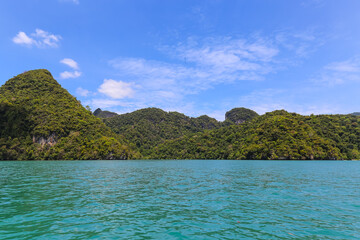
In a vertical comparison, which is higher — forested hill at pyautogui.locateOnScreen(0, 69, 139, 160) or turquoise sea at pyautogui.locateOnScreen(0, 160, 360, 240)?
forested hill at pyautogui.locateOnScreen(0, 69, 139, 160)

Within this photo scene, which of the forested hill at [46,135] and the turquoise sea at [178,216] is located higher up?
the forested hill at [46,135]

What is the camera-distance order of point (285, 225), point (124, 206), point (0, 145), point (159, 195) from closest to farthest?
1. point (285, 225)
2. point (124, 206)
3. point (159, 195)
4. point (0, 145)

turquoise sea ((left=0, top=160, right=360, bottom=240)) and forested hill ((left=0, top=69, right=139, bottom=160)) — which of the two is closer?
turquoise sea ((left=0, top=160, right=360, bottom=240))

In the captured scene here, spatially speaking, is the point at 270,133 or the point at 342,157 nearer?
the point at 342,157

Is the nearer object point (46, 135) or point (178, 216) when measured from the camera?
point (178, 216)

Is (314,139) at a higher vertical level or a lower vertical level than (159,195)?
higher

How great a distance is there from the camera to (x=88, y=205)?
1861 centimetres

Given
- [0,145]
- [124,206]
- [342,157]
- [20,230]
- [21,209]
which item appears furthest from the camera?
→ [342,157]

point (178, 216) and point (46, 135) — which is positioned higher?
point (46, 135)

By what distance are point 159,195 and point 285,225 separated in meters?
13.2

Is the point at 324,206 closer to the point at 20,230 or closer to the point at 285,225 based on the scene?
the point at 285,225

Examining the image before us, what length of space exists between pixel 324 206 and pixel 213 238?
1258 cm

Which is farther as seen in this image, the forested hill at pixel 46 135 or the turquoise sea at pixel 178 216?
the forested hill at pixel 46 135

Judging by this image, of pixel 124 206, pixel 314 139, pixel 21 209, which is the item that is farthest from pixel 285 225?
pixel 314 139
